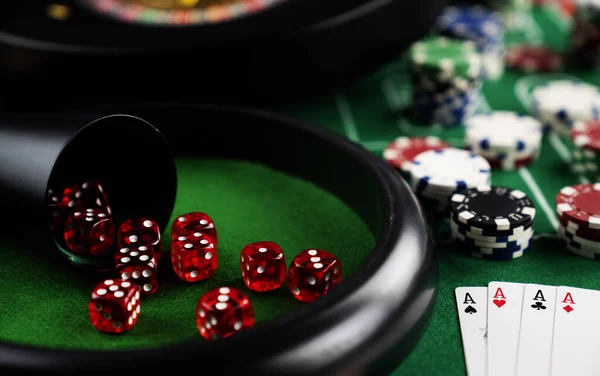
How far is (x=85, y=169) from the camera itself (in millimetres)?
2381

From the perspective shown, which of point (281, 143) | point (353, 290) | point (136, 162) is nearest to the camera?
point (353, 290)

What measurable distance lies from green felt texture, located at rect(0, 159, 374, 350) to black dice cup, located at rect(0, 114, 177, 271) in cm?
9

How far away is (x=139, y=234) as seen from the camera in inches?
81.5

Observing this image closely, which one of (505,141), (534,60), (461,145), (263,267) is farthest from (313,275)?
(534,60)

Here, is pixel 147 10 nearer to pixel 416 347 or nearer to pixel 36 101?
pixel 36 101

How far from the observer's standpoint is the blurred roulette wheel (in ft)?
9.11

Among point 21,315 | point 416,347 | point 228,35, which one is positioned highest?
point 228,35

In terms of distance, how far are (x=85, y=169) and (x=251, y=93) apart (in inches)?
30.3

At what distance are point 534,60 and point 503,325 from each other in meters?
2.03

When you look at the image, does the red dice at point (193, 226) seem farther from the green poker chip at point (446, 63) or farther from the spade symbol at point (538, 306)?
the green poker chip at point (446, 63)

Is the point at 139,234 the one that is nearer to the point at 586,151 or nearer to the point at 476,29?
the point at 586,151

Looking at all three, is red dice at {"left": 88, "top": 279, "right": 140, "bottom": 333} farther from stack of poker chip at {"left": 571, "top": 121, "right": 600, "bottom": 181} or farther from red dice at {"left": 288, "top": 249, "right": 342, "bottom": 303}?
stack of poker chip at {"left": 571, "top": 121, "right": 600, "bottom": 181}

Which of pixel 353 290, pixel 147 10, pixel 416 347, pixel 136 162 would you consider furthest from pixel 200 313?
pixel 147 10

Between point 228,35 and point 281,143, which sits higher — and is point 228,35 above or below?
above
